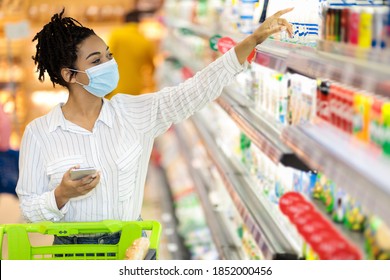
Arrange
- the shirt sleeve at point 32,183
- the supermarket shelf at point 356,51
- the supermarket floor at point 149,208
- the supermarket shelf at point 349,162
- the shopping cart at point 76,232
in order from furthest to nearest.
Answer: the supermarket floor at point 149,208 → the shirt sleeve at point 32,183 → the shopping cart at point 76,232 → the supermarket shelf at point 356,51 → the supermarket shelf at point 349,162

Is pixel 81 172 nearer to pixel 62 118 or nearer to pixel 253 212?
pixel 62 118

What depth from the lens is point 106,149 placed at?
2.89 m

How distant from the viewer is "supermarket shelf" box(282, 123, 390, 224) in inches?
67.5

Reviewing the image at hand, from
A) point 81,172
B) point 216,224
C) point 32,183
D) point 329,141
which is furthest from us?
point 216,224

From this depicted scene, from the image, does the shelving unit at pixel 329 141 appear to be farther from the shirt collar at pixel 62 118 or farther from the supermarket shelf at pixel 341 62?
the shirt collar at pixel 62 118

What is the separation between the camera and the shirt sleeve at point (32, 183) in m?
2.84

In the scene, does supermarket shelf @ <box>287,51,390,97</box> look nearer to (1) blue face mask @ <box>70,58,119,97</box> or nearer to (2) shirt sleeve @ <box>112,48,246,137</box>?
(2) shirt sleeve @ <box>112,48,246,137</box>

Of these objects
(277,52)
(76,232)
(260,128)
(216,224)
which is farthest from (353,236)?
(216,224)

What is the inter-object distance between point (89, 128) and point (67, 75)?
8.1 inches

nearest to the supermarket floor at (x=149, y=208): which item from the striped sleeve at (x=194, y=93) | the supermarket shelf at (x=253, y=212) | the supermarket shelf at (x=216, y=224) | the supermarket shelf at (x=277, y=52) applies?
the supermarket shelf at (x=216, y=224)

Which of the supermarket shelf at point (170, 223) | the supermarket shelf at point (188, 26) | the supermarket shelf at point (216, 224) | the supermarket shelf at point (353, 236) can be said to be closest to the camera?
the supermarket shelf at point (353, 236)

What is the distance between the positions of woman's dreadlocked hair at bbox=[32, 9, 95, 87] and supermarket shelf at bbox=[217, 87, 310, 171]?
2.41 feet

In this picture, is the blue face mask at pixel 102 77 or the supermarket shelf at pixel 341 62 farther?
the blue face mask at pixel 102 77

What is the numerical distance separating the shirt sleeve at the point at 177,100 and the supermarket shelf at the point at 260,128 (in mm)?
257
